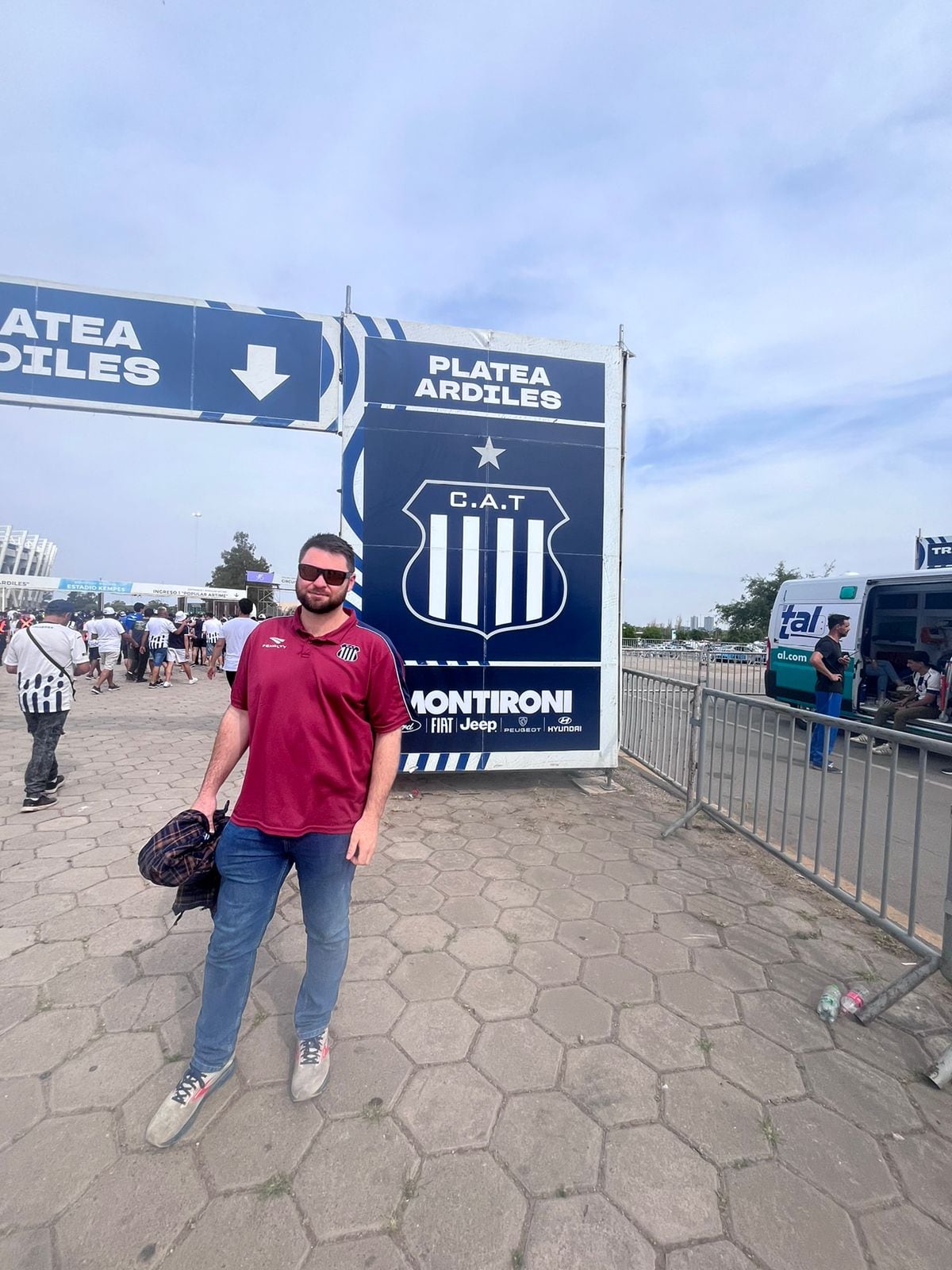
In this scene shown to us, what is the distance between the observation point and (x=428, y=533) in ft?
16.4

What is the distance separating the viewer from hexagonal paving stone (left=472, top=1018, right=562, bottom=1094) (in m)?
2.08

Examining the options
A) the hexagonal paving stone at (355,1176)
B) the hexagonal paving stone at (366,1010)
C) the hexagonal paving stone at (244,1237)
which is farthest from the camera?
the hexagonal paving stone at (366,1010)

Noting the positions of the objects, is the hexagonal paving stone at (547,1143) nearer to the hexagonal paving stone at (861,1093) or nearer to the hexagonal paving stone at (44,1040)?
the hexagonal paving stone at (861,1093)

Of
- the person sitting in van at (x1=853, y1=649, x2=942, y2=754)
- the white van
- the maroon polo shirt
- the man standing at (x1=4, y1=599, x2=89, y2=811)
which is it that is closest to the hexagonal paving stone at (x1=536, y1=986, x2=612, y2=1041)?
the maroon polo shirt

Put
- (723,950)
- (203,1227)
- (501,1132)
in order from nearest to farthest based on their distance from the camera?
1. (203,1227)
2. (501,1132)
3. (723,950)

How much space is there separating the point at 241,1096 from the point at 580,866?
7.93ft

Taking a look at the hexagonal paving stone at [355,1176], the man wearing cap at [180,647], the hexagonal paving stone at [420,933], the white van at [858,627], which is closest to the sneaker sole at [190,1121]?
the hexagonal paving stone at [355,1176]

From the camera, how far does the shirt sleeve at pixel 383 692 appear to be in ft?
6.62

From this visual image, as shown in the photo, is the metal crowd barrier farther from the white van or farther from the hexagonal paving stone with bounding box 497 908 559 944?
the white van

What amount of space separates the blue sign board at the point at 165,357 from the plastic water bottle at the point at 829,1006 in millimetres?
5034

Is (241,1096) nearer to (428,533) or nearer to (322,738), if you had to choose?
(322,738)

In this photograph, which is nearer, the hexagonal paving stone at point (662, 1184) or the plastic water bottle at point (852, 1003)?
the hexagonal paving stone at point (662, 1184)

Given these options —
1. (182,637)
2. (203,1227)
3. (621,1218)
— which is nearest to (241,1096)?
(203,1227)

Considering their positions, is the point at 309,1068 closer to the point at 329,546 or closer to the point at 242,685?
the point at 242,685
